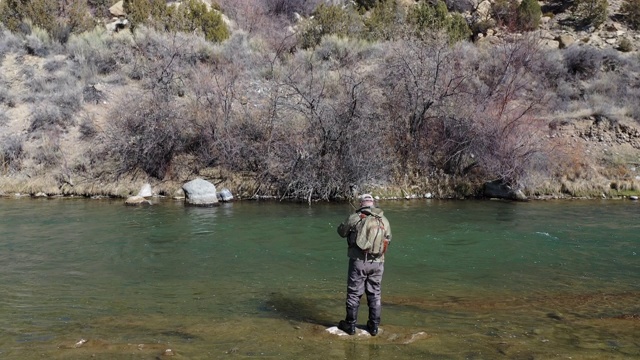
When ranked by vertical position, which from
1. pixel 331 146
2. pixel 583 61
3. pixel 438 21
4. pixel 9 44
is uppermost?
pixel 438 21

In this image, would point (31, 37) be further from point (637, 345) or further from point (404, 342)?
point (637, 345)

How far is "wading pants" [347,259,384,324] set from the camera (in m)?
7.29

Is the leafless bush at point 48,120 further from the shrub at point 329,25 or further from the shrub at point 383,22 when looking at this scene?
the shrub at point 383,22

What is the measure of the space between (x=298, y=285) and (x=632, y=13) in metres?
36.2

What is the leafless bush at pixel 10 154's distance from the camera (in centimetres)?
2288

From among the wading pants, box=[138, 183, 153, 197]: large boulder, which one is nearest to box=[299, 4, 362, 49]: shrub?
box=[138, 183, 153, 197]: large boulder

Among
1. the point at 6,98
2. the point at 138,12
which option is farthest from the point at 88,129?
the point at 138,12

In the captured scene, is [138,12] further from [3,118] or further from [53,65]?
[3,118]

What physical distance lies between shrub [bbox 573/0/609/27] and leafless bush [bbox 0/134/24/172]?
118 ft

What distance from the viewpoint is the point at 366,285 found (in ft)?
24.4

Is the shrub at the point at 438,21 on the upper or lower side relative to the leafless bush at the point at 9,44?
upper

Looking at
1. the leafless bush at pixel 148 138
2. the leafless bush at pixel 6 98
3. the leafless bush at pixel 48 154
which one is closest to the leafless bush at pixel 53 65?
the leafless bush at pixel 6 98

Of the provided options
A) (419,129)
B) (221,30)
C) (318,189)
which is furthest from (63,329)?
(221,30)

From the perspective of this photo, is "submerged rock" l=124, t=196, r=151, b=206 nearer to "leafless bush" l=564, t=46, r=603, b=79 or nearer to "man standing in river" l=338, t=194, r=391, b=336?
"man standing in river" l=338, t=194, r=391, b=336
